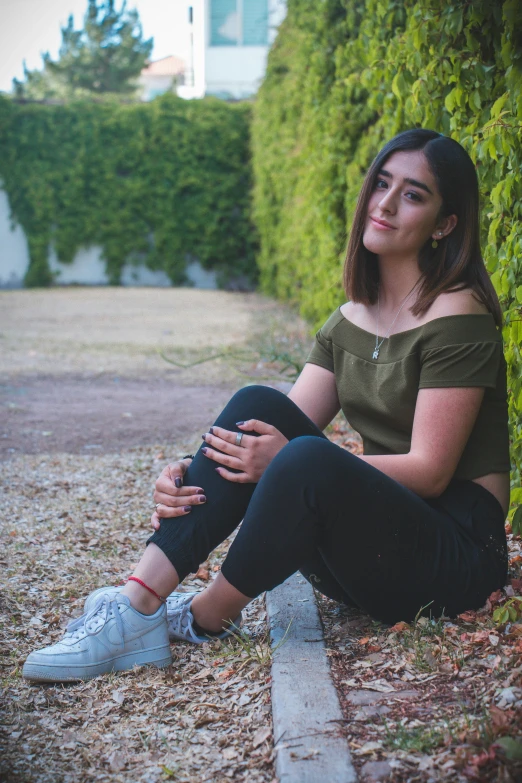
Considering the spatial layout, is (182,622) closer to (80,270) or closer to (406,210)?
(406,210)

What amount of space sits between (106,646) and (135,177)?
53.2 ft

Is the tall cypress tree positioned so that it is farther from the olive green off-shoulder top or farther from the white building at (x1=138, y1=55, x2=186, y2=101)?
the olive green off-shoulder top

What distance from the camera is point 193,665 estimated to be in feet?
7.50

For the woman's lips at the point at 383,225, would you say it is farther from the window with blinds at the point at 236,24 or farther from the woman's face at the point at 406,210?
the window with blinds at the point at 236,24

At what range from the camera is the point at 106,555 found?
3229 mm

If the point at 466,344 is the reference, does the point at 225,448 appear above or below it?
below

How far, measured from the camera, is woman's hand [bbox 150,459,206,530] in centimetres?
221

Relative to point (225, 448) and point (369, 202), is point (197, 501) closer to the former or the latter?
point (225, 448)

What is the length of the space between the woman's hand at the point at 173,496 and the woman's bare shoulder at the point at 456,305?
82 centimetres

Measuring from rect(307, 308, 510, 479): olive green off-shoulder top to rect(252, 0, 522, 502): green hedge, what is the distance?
1.35 ft

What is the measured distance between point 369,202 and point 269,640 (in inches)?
53.3

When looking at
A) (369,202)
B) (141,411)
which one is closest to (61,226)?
(141,411)

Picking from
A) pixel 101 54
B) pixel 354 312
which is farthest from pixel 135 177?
pixel 101 54

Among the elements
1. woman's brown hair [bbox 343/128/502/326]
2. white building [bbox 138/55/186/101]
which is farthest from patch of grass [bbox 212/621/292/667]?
white building [bbox 138/55/186/101]
